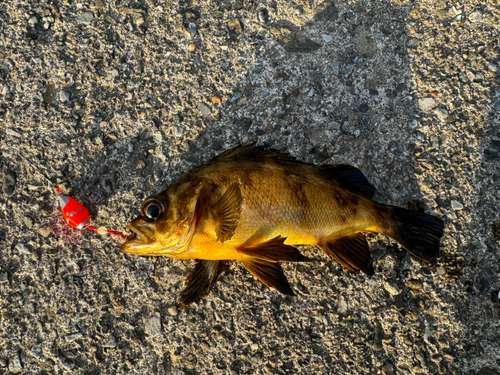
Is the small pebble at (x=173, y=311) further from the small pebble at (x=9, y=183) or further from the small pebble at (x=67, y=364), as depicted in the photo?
the small pebble at (x=9, y=183)

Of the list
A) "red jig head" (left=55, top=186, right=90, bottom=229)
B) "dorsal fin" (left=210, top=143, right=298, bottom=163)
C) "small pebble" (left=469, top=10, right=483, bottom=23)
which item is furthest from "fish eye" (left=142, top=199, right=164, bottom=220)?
"small pebble" (left=469, top=10, right=483, bottom=23)

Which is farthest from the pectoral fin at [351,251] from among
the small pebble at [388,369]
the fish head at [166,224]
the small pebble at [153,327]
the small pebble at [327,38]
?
the small pebble at [327,38]

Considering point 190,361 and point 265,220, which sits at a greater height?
point 265,220

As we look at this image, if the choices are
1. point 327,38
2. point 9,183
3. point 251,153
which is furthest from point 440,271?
point 9,183

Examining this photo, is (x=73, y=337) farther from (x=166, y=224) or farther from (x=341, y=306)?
(x=341, y=306)

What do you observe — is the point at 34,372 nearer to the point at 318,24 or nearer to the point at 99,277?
the point at 99,277

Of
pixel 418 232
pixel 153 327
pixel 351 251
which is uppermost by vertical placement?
pixel 418 232

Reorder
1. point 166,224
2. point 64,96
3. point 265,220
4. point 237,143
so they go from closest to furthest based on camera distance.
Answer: point 166,224 → point 265,220 → point 237,143 → point 64,96
